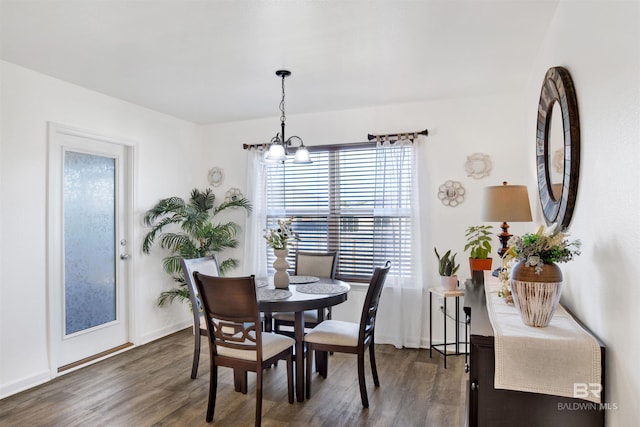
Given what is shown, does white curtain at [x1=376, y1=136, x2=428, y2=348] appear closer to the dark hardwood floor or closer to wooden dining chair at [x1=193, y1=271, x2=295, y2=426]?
the dark hardwood floor

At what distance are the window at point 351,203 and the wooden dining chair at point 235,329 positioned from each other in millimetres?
1850

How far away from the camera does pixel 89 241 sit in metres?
3.73

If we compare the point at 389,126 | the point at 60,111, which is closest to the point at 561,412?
the point at 389,126

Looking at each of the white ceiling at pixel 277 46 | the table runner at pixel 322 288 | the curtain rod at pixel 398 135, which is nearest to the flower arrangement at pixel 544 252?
the white ceiling at pixel 277 46

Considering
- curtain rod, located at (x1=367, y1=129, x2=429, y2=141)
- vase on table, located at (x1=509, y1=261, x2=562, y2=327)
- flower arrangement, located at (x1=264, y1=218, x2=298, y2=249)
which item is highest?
curtain rod, located at (x1=367, y1=129, x2=429, y2=141)

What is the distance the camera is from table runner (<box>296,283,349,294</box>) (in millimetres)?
3035

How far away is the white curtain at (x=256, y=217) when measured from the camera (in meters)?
4.70

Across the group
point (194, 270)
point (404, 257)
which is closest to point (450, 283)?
point (404, 257)

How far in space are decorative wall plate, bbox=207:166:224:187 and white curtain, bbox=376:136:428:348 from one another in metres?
2.06

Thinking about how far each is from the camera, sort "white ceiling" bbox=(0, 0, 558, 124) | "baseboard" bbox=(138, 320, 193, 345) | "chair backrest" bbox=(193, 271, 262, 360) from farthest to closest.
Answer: "baseboard" bbox=(138, 320, 193, 345)
"chair backrest" bbox=(193, 271, 262, 360)
"white ceiling" bbox=(0, 0, 558, 124)

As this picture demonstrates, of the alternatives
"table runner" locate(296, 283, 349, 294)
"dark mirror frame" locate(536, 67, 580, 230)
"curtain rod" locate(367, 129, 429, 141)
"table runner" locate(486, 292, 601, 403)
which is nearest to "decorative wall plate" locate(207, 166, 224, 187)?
"curtain rod" locate(367, 129, 429, 141)

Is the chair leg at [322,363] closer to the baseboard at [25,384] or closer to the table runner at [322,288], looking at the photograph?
the table runner at [322,288]

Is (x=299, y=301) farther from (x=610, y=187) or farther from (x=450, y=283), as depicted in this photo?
(x=610, y=187)

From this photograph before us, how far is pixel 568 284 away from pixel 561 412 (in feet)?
2.82
